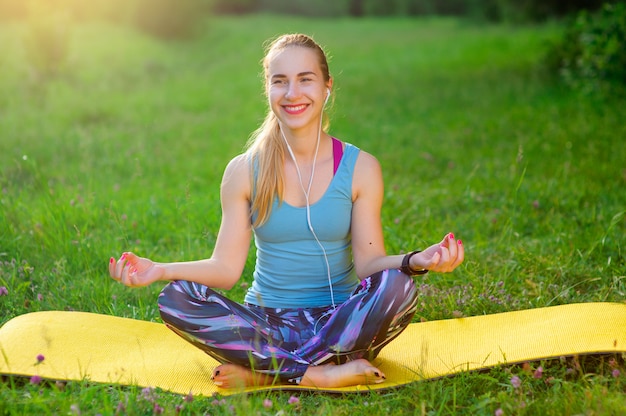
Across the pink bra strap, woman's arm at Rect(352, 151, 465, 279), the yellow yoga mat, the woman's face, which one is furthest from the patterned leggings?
the woman's face

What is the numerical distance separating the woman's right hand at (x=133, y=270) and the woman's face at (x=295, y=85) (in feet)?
2.57

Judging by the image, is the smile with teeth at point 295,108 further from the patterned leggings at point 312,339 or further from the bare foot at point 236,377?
the bare foot at point 236,377

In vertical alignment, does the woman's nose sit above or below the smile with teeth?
above

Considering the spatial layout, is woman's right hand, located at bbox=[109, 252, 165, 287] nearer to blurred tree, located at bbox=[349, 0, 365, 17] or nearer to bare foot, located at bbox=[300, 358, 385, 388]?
bare foot, located at bbox=[300, 358, 385, 388]

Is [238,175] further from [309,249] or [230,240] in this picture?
[309,249]

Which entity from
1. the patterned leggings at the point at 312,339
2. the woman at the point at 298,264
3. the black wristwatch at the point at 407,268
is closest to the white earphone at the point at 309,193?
the woman at the point at 298,264

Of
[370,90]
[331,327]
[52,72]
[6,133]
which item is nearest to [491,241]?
[331,327]

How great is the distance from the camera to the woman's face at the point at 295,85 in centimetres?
312

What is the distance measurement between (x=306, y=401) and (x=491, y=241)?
2.07 meters

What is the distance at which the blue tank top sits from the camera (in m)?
3.20

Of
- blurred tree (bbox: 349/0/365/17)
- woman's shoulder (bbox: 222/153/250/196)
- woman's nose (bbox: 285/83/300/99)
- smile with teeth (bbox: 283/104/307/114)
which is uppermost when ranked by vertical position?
blurred tree (bbox: 349/0/365/17)

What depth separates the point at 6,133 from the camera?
7559mm

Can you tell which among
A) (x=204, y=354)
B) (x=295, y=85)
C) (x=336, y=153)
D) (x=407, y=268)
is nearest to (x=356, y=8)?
(x=336, y=153)

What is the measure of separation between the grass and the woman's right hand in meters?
0.38
